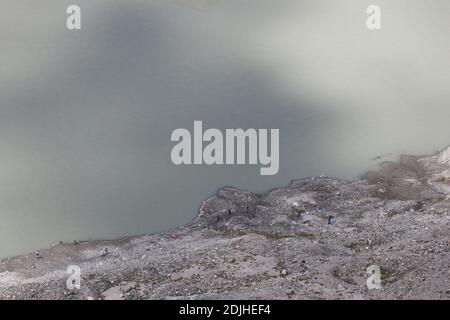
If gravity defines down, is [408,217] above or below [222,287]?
above

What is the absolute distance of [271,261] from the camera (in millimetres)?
21141

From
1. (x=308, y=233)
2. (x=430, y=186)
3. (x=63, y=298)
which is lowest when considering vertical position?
(x=63, y=298)

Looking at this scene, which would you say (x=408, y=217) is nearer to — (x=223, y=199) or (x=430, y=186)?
(x=430, y=186)

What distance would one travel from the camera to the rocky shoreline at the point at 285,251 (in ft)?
63.1

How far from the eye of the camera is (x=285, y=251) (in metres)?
21.9

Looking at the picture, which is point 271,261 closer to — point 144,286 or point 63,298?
point 144,286

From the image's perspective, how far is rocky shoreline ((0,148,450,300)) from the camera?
19.2 m

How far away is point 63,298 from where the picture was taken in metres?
19.7

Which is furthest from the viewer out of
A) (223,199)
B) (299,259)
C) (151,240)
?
(223,199)

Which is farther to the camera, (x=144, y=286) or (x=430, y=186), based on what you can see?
(x=430, y=186)

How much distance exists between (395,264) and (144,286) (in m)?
10.7

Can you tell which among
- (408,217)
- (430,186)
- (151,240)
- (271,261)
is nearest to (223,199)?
(151,240)
